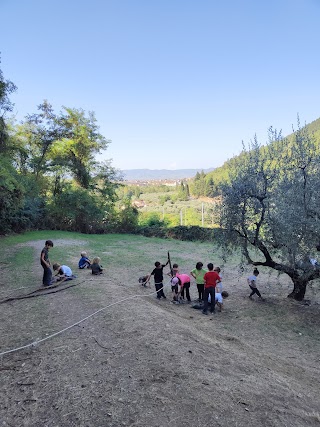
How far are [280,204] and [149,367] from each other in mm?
6828

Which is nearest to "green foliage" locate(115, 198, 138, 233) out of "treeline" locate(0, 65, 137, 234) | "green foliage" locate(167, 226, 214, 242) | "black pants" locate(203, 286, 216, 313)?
"treeline" locate(0, 65, 137, 234)

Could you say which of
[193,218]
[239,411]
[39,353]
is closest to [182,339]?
[239,411]

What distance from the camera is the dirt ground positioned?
428cm

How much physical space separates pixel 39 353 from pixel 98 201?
3238 centimetres

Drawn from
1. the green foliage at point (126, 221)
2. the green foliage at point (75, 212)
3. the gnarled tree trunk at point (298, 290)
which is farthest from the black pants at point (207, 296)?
the green foliage at point (126, 221)

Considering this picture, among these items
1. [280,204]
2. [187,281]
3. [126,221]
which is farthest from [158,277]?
[126,221]

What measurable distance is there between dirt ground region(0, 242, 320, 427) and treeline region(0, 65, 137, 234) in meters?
24.6

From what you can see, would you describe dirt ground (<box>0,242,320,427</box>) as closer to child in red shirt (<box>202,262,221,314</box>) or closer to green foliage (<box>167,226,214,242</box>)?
child in red shirt (<box>202,262,221,314</box>)

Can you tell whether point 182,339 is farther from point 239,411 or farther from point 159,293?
point 159,293

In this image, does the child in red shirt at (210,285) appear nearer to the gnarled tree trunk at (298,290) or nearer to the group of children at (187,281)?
the group of children at (187,281)

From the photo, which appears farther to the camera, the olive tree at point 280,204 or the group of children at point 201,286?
the group of children at point 201,286

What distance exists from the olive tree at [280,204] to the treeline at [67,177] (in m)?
24.3

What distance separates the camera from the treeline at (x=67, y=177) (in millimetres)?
33750

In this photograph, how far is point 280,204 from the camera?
9.91 metres
